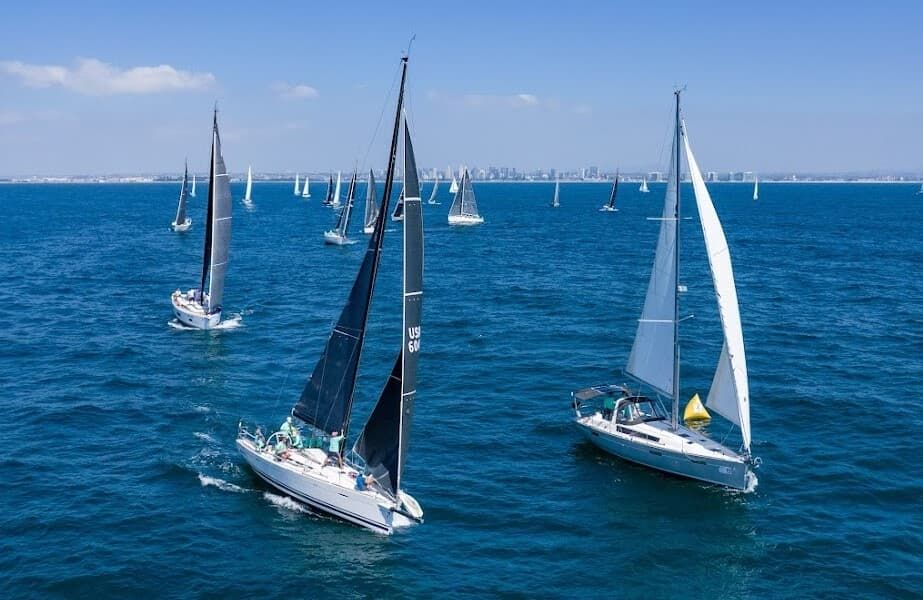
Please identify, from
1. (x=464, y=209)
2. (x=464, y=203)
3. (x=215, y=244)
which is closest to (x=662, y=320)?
(x=215, y=244)

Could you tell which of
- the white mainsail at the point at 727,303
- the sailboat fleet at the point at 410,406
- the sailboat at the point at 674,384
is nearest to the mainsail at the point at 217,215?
the sailboat fleet at the point at 410,406

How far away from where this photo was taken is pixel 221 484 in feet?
127

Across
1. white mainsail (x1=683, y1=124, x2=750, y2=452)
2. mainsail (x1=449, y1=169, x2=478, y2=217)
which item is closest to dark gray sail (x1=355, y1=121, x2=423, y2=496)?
white mainsail (x1=683, y1=124, x2=750, y2=452)

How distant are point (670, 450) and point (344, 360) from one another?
54.2 ft

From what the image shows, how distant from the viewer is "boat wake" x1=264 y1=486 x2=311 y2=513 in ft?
120

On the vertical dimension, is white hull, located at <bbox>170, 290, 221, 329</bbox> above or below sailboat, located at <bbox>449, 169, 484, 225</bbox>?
below

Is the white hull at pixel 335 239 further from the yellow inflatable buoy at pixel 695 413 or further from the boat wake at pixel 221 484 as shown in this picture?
the boat wake at pixel 221 484

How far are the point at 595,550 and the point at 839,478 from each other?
15.0 m

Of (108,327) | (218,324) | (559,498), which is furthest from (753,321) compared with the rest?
(108,327)

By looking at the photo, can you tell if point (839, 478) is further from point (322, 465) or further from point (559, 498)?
point (322, 465)

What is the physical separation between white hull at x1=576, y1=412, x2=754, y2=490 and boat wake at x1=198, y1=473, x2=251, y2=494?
1804 cm

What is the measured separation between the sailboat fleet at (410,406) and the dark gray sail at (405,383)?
0.16 feet

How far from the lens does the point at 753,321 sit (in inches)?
2857

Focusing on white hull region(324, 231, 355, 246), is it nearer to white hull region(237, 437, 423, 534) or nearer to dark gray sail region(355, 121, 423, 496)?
white hull region(237, 437, 423, 534)
